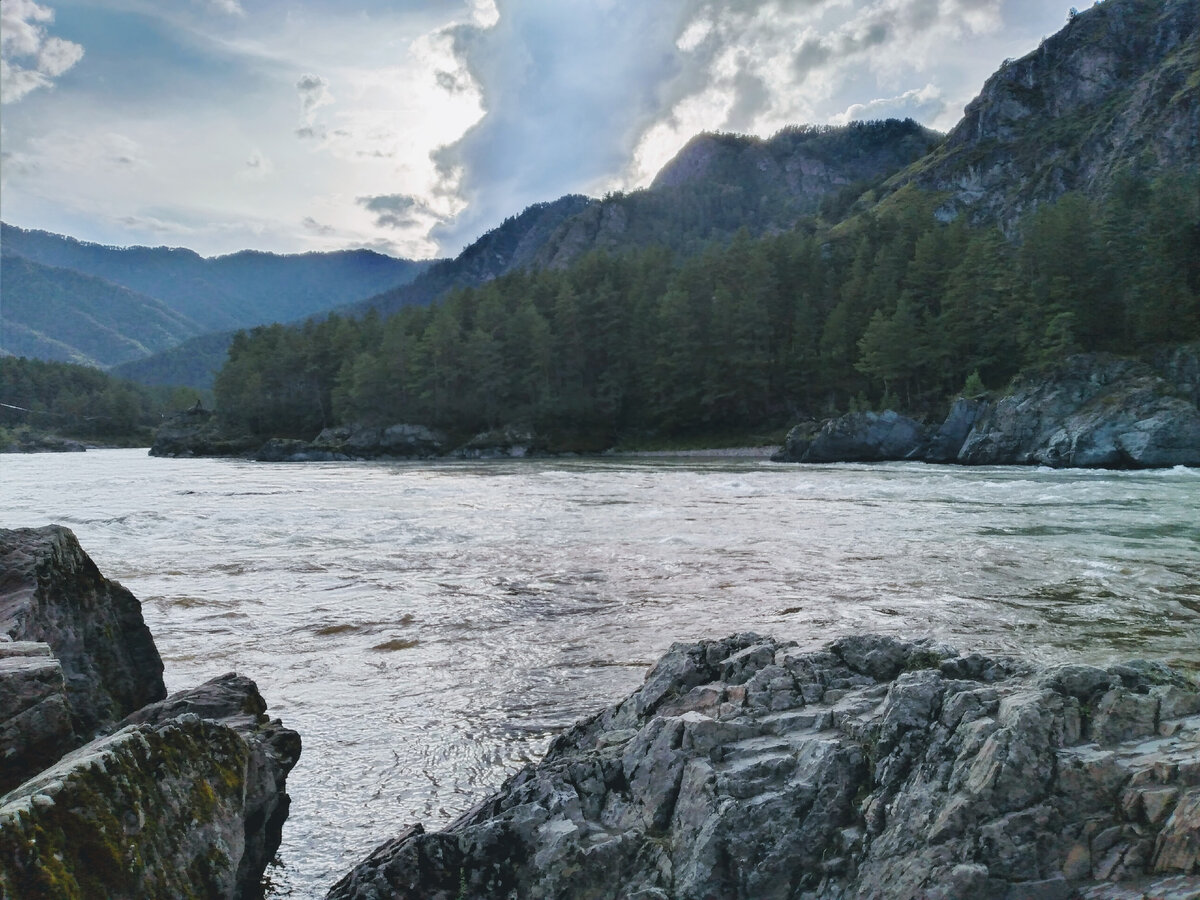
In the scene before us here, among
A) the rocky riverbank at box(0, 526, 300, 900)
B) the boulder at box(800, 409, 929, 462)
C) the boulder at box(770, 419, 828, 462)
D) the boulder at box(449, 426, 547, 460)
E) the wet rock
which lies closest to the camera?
the rocky riverbank at box(0, 526, 300, 900)

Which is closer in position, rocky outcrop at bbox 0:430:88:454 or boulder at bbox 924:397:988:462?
boulder at bbox 924:397:988:462

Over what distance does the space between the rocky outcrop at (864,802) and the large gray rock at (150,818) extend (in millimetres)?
939

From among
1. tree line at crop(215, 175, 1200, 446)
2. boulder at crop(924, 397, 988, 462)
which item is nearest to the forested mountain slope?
tree line at crop(215, 175, 1200, 446)

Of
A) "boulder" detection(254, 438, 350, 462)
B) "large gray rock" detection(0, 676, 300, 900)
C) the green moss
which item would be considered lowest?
"large gray rock" detection(0, 676, 300, 900)

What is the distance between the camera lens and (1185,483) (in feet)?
111

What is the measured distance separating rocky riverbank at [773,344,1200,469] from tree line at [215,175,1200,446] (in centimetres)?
768

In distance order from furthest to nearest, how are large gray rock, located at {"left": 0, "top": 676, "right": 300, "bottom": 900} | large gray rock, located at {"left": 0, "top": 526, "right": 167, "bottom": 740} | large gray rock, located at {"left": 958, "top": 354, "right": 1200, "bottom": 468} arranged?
large gray rock, located at {"left": 958, "top": 354, "right": 1200, "bottom": 468} < large gray rock, located at {"left": 0, "top": 526, "right": 167, "bottom": 740} < large gray rock, located at {"left": 0, "top": 676, "right": 300, "bottom": 900}

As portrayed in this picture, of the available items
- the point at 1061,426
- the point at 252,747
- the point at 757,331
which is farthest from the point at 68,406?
the point at 252,747

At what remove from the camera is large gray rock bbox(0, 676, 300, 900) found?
151 inches

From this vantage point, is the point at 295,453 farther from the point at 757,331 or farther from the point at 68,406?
the point at 68,406

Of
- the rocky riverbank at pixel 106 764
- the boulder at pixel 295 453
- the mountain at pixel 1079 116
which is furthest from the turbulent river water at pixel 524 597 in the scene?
the mountain at pixel 1079 116

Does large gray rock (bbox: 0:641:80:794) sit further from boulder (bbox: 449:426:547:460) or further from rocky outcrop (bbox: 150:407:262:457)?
rocky outcrop (bbox: 150:407:262:457)

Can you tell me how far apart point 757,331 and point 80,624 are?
3416 inches

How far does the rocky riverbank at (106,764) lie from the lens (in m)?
3.99
